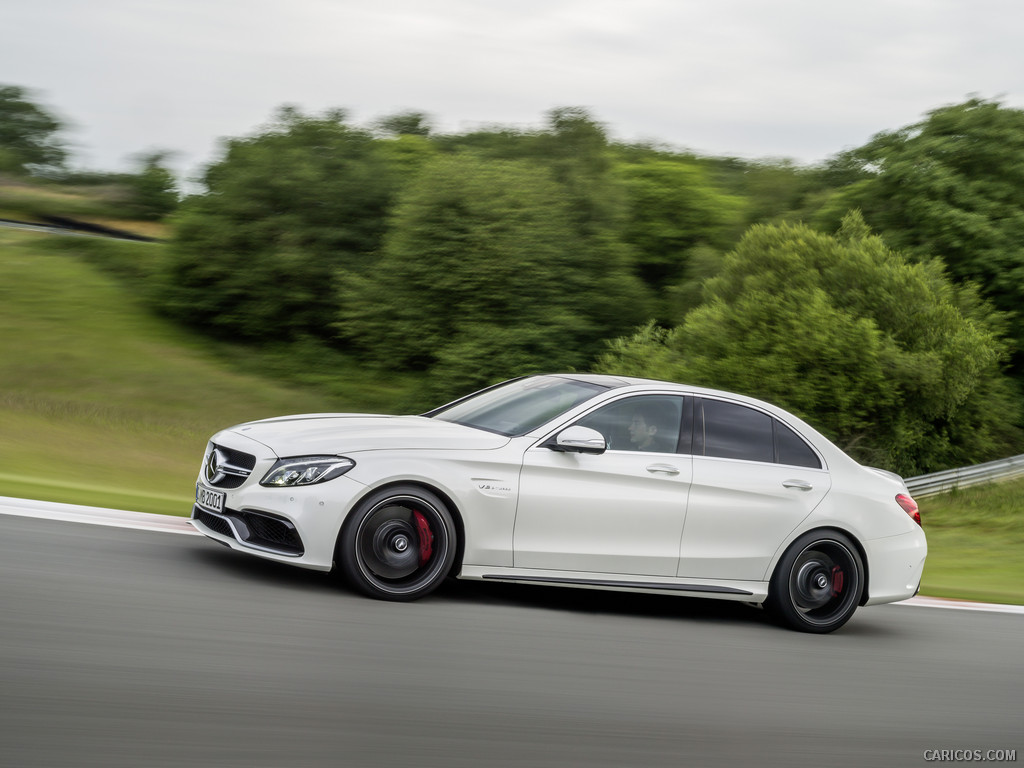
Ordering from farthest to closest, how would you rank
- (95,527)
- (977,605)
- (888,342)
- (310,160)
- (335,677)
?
(310,160) < (888,342) < (977,605) < (95,527) < (335,677)

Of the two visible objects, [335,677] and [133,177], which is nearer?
[335,677]

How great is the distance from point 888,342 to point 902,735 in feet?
105

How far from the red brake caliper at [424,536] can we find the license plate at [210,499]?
1.17 metres

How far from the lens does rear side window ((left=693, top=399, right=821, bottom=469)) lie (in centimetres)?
738

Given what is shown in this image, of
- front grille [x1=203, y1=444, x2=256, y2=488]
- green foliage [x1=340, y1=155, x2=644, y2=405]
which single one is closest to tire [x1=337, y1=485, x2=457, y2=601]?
front grille [x1=203, y1=444, x2=256, y2=488]

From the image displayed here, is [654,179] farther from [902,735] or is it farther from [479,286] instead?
[902,735]

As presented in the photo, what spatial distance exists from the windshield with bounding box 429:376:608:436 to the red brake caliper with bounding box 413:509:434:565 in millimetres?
866

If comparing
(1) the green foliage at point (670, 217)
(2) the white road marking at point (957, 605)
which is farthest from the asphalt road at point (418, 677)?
(1) the green foliage at point (670, 217)

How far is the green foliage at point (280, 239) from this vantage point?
5525 centimetres

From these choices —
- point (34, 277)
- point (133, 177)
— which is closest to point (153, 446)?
point (34, 277)

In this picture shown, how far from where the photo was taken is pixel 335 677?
489 centimetres

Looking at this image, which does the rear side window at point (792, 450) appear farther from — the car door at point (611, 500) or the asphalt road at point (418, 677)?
the asphalt road at point (418, 677)

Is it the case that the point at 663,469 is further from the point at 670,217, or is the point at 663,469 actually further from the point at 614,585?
the point at 670,217

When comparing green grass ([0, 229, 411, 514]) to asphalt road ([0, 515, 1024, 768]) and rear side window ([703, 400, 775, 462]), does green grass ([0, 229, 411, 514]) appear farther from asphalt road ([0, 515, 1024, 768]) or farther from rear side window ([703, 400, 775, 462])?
asphalt road ([0, 515, 1024, 768])
